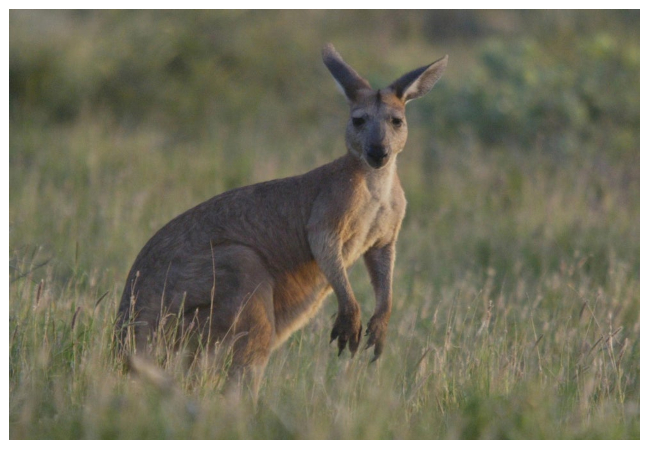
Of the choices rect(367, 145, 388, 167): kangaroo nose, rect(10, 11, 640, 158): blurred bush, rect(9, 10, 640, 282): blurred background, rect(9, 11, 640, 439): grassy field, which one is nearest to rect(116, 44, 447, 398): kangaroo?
rect(367, 145, 388, 167): kangaroo nose

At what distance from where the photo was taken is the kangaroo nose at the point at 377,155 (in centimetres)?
468

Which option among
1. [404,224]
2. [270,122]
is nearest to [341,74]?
[404,224]

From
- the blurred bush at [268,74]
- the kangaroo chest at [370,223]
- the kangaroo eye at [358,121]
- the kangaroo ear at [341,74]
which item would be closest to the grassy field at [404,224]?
the blurred bush at [268,74]

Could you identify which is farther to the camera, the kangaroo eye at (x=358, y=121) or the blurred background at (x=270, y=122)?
the blurred background at (x=270, y=122)

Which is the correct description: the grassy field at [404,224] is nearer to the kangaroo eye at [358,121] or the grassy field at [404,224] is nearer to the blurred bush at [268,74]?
the blurred bush at [268,74]

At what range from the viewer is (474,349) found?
15.2 ft

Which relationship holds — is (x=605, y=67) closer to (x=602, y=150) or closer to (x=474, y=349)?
(x=602, y=150)

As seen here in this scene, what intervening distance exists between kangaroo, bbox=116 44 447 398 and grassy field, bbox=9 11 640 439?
10.0 inches

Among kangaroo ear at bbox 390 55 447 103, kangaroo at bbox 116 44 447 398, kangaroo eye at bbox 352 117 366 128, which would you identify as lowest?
kangaroo at bbox 116 44 447 398

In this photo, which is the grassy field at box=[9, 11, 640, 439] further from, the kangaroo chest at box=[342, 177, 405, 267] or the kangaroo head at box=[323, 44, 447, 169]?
the kangaroo head at box=[323, 44, 447, 169]

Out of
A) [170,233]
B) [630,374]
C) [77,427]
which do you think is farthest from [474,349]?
[77,427]

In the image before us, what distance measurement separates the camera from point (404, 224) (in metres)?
8.95

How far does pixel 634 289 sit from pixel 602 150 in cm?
489

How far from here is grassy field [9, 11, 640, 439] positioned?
12.5 ft
